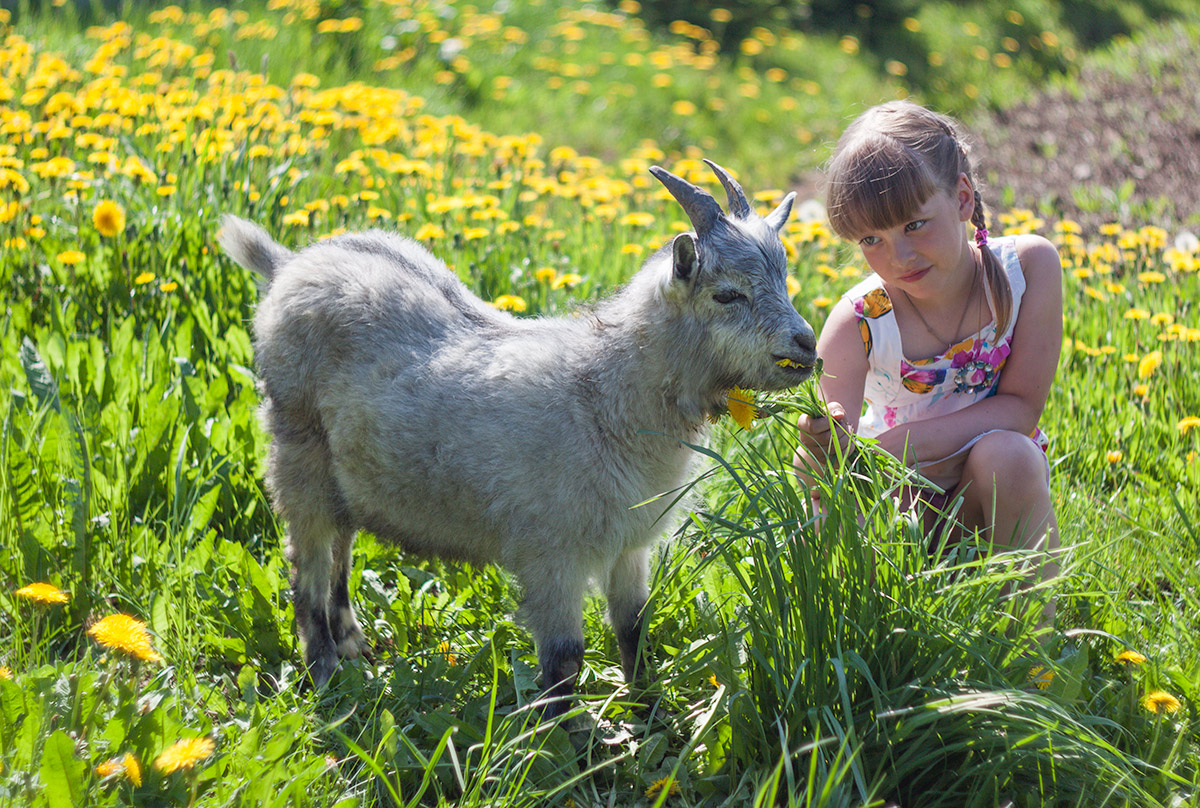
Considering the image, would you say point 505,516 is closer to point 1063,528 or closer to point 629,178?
point 1063,528

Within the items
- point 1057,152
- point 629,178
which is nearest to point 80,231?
point 629,178

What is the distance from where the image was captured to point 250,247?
10.3ft

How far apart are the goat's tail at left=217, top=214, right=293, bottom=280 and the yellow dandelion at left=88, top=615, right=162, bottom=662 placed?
1.45 metres

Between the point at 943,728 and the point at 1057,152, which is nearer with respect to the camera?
the point at 943,728

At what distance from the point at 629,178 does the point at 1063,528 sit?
4.64 meters

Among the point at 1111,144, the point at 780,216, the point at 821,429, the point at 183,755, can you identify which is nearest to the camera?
the point at 183,755

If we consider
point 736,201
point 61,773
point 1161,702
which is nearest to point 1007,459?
point 1161,702

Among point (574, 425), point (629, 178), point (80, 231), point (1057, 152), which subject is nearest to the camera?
point (574, 425)

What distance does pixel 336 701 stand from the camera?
2.74 meters

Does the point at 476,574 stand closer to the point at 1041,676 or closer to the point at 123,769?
the point at 123,769

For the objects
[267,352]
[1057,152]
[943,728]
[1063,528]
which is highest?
[267,352]

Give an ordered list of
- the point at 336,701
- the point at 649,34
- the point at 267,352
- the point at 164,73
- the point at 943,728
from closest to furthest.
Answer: the point at 943,728 < the point at 336,701 < the point at 267,352 < the point at 164,73 < the point at 649,34

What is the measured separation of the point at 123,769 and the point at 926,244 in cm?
233

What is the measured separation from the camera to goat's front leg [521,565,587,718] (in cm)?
255
